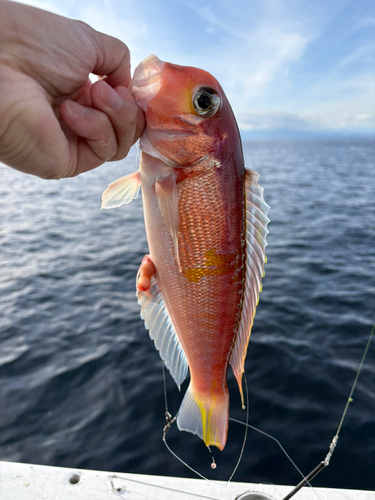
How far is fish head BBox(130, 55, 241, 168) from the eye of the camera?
1782 millimetres

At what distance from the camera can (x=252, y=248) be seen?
6.46 ft

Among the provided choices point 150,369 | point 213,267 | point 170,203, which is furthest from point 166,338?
point 150,369

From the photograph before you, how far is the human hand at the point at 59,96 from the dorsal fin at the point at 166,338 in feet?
3.11

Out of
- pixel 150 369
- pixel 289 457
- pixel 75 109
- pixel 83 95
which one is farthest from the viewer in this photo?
pixel 150 369

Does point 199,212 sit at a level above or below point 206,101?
below

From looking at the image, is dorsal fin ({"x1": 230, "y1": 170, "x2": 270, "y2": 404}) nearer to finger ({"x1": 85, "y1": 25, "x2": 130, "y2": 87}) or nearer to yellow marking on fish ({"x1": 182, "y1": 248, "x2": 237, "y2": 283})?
yellow marking on fish ({"x1": 182, "y1": 248, "x2": 237, "y2": 283})

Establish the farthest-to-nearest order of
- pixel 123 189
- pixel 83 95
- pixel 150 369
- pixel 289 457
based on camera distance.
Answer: pixel 150 369
pixel 289 457
pixel 123 189
pixel 83 95

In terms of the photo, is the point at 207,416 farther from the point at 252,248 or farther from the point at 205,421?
the point at 252,248

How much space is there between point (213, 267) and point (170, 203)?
399 millimetres

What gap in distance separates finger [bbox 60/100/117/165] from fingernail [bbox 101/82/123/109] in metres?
0.06

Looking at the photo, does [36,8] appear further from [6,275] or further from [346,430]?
[6,275]

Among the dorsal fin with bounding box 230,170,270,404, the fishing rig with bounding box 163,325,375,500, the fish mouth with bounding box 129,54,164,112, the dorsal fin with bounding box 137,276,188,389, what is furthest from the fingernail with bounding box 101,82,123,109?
the fishing rig with bounding box 163,325,375,500

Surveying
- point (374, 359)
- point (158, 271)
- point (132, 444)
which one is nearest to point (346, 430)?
point (374, 359)

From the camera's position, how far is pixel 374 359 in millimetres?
5750
